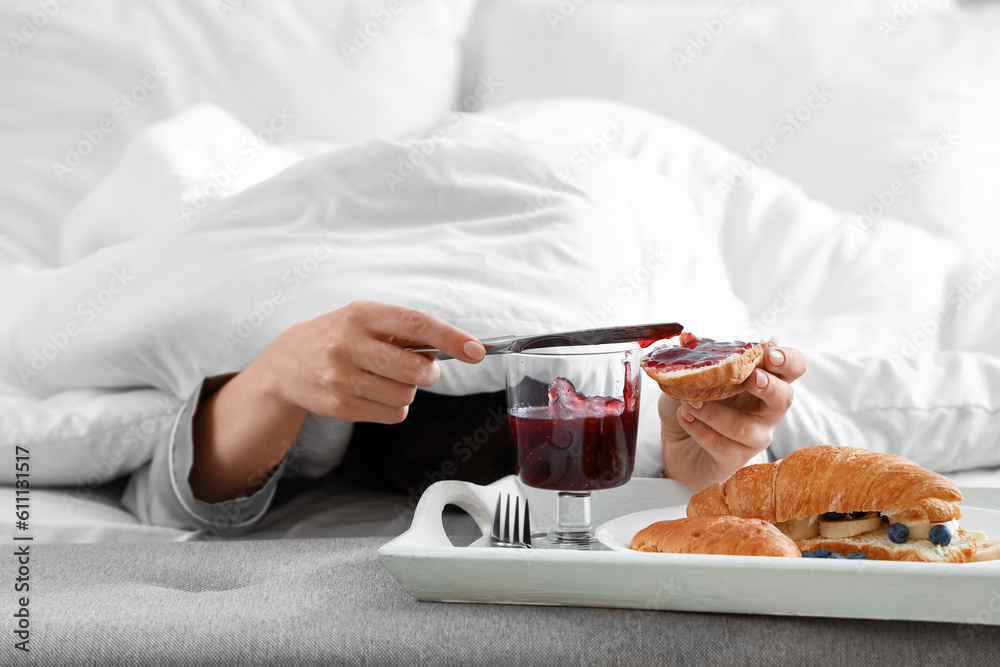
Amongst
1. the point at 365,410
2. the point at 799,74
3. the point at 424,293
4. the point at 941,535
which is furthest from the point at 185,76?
the point at 941,535

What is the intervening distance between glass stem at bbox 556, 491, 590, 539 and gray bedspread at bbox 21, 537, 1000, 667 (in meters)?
0.16

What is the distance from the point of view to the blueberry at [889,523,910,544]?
0.58 metres

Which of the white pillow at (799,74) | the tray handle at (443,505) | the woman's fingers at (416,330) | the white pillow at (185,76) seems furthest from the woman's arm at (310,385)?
the white pillow at (799,74)

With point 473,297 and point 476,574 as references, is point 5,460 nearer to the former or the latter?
point 473,297

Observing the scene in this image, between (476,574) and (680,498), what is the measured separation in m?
0.34

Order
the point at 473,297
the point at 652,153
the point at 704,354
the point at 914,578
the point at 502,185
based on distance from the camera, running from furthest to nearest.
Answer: the point at 652,153 < the point at 502,185 < the point at 473,297 < the point at 704,354 < the point at 914,578

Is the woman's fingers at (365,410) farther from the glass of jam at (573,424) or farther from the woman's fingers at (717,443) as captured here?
the woman's fingers at (717,443)

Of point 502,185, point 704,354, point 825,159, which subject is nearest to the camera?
point 704,354

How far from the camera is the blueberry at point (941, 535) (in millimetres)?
550

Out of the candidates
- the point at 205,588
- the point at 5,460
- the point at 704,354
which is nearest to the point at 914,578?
the point at 704,354

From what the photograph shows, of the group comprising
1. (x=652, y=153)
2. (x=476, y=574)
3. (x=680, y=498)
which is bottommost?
(x=680, y=498)

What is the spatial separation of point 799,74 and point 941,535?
5.62 ft

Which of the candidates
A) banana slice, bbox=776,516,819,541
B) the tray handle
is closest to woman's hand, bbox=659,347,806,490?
banana slice, bbox=776,516,819,541

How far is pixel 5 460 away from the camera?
924 mm
